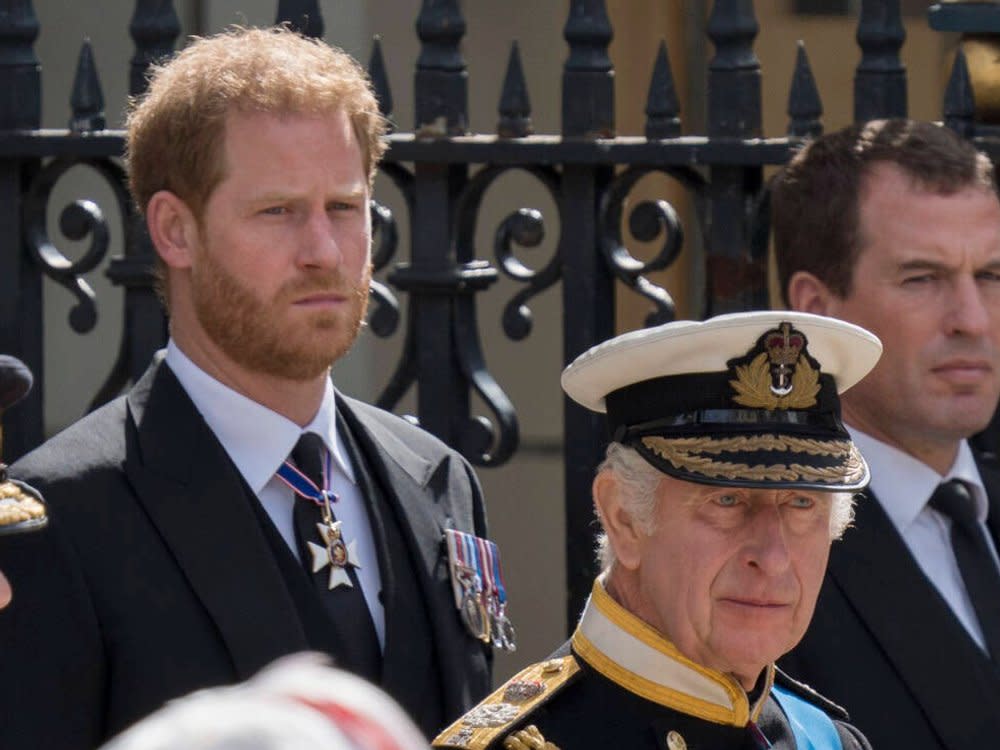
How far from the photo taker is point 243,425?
316 cm

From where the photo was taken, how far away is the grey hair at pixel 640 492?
8.79ft

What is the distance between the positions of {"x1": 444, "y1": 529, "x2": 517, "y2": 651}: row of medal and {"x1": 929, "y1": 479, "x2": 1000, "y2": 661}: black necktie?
0.78 meters

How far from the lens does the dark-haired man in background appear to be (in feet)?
11.2

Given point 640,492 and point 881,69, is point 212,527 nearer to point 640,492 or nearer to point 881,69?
point 640,492

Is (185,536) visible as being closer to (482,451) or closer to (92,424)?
(92,424)

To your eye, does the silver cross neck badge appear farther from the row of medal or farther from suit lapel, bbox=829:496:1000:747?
suit lapel, bbox=829:496:1000:747

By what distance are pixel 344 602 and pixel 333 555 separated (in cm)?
7

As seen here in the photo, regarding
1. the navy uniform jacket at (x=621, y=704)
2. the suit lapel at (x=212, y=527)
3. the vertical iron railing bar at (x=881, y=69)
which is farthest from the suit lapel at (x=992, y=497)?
the suit lapel at (x=212, y=527)

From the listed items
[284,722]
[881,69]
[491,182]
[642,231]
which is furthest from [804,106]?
[284,722]

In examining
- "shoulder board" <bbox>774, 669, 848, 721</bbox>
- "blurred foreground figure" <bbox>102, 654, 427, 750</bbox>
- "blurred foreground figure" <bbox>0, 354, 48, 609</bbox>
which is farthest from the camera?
"shoulder board" <bbox>774, 669, 848, 721</bbox>

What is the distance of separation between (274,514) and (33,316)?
1.29 m

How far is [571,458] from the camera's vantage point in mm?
4133

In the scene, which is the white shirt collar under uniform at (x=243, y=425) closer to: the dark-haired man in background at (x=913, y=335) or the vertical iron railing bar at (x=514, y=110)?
the dark-haired man in background at (x=913, y=335)

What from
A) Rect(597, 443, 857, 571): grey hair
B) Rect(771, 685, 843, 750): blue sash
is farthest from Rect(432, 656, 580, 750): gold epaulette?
Rect(771, 685, 843, 750): blue sash
